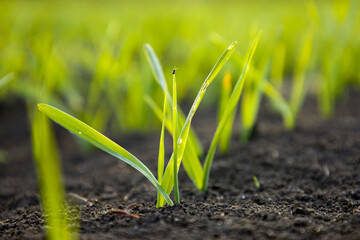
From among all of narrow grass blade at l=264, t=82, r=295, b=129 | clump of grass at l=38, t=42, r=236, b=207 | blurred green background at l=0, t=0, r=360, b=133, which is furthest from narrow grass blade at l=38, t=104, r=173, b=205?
narrow grass blade at l=264, t=82, r=295, b=129

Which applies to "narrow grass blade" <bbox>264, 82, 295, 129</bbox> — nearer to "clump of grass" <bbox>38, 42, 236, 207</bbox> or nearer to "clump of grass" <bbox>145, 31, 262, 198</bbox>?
"clump of grass" <bbox>145, 31, 262, 198</bbox>

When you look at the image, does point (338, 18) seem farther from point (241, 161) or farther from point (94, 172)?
point (94, 172)

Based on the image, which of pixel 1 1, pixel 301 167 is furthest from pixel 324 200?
pixel 1 1

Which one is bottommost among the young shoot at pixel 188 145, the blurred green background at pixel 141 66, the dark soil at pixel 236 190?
the dark soil at pixel 236 190

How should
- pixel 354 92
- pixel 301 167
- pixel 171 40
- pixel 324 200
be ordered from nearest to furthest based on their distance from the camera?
pixel 324 200 → pixel 301 167 → pixel 354 92 → pixel 171 40

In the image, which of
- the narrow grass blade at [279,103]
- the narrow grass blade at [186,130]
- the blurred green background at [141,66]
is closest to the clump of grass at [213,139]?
the narrow grass blade at [186,130]

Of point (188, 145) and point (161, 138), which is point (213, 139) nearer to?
point (188, 145)

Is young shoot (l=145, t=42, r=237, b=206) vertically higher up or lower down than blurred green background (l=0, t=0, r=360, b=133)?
lower down

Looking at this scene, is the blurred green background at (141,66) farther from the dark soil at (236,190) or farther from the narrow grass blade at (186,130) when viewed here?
the narrow grass blade at (186,130)

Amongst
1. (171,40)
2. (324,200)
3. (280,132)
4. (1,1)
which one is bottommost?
(324,200)
